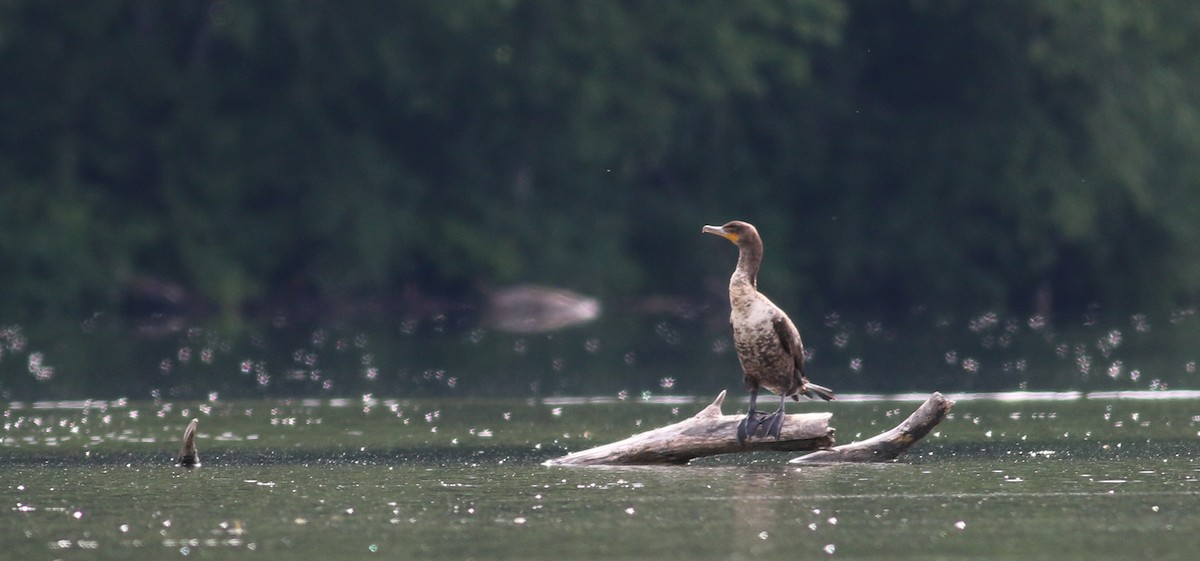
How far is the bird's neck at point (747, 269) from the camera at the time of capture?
1587 centimetres

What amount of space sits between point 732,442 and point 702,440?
0.81 ft

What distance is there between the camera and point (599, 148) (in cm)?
5231

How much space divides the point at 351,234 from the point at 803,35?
13057 mm

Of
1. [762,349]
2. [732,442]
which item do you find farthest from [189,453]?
[762,349]

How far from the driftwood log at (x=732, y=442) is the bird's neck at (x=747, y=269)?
2.94ft

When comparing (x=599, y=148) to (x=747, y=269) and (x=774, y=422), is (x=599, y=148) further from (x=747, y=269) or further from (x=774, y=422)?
(x=774, y=422)

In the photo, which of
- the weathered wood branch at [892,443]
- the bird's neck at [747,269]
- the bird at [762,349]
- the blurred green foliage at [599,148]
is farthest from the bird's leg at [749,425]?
the blurred green foliage at [599,148]

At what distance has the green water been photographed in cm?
1102

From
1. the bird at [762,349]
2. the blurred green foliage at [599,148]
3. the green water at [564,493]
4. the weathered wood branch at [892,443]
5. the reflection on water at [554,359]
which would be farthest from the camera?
the blurred green foliage at [599,148]

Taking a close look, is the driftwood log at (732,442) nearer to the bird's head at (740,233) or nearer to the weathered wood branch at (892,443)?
the weathered wood branch at (892,443)

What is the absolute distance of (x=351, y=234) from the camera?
4834 centimetres

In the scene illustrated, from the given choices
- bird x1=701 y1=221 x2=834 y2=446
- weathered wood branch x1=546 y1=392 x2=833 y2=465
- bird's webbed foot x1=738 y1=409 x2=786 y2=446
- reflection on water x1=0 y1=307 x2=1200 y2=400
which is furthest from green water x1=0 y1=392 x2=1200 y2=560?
reflection on water x1=0 y1=307 x2=1200 y2=400

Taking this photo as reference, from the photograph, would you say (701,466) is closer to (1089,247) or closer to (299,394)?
(299,394)

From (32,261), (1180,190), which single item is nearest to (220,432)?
(32,261)
